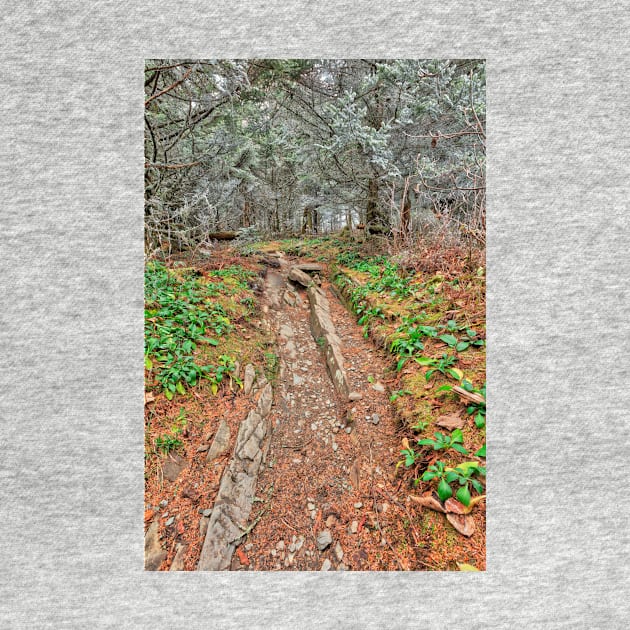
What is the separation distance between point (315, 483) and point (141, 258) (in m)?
1.10

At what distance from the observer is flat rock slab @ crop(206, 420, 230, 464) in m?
1.04

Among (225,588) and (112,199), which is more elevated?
(112,199)

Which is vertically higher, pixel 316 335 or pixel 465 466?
pixel 316 335

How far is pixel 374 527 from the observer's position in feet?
2.80

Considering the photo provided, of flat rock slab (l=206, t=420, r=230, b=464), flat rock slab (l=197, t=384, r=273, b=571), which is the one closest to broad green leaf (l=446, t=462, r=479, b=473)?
flat rock slab (l=197, t=384, r=273, b=571)

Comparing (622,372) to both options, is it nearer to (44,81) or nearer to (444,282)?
(444,282)

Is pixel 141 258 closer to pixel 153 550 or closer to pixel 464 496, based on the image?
pixel 153 550

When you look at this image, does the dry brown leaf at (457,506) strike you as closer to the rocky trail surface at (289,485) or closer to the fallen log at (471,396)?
the rocky trail surface at (289,485)

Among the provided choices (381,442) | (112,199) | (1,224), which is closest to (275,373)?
(381,442)

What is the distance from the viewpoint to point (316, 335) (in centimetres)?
→ 191

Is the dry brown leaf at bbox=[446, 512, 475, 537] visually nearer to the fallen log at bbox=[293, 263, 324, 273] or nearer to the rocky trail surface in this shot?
the rocky trail surface

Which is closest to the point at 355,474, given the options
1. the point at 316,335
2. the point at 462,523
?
the point at 462,523

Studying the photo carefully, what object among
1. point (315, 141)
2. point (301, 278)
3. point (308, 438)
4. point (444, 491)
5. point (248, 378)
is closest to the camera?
point (444, 491)

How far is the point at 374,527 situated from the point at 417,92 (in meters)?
1.96
